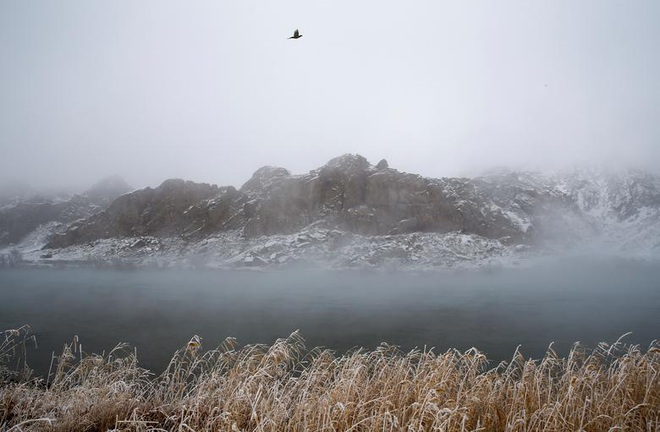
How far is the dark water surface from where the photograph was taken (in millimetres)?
53625

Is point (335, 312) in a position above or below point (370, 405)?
below

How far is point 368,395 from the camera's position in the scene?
28.6 ft

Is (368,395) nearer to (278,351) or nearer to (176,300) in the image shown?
(278,351)

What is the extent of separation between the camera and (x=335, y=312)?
75812 mm

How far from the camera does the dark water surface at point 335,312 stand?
176ft

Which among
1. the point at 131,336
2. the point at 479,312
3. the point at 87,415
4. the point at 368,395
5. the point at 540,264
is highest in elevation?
the point at 87,415

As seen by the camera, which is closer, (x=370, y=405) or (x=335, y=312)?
(x=370, y=405)

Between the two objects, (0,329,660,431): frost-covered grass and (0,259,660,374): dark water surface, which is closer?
(0,329,660,431): frost-covered grass

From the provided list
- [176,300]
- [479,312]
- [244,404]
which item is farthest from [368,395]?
[176,300]

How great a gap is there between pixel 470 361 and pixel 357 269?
170 meters

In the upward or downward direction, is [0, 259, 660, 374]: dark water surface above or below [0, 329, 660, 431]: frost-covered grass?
below

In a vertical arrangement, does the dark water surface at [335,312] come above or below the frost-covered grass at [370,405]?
below

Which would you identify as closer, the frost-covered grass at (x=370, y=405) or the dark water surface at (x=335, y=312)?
the frost-covered grass at (x=370, y=405)

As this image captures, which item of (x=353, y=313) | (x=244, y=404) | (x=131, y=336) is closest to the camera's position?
(x=244, y=404)
